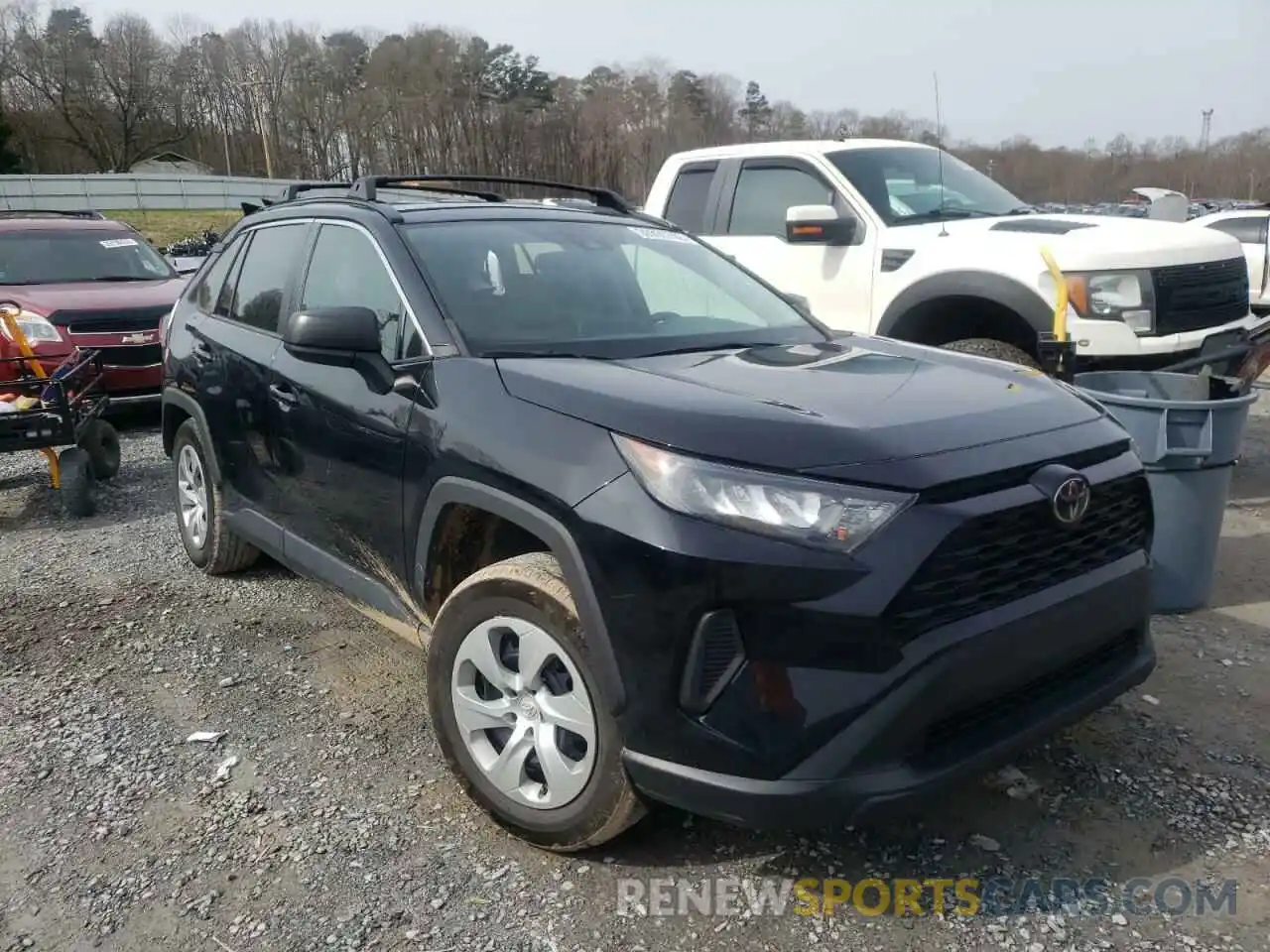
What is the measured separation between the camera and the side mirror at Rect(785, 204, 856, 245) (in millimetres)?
5988

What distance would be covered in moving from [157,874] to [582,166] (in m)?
47.0

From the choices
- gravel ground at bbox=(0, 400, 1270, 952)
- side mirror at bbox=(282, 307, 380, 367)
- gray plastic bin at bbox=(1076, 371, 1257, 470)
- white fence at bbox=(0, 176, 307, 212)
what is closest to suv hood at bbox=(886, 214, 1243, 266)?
gray plastic bin at bbox=(1076, 371, 1257, 470)

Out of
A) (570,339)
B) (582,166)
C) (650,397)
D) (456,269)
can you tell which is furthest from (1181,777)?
(582,166)

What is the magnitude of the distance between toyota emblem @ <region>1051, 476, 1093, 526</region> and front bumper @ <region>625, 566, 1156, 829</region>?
0.21 m

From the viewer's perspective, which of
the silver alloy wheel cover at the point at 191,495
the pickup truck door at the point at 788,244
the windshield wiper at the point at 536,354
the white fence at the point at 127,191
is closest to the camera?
the windshield wiper at the point at 536,354

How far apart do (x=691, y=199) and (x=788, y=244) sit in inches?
43.6

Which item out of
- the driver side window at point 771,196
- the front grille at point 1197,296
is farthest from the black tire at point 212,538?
the front grille at point 1197,296

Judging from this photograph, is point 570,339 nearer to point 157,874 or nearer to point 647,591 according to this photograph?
point 647,591

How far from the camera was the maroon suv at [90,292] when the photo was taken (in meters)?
7.73

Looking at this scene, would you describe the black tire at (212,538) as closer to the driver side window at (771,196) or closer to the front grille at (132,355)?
the front grille at (132,355)

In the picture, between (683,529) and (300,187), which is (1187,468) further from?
(300,187)

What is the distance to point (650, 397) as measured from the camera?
8.32 ft

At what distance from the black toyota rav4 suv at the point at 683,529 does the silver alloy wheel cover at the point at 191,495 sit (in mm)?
1290

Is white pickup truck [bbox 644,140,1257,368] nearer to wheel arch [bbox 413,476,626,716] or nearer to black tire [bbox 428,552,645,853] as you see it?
wheel arch [bbox 413,476,626,716]
